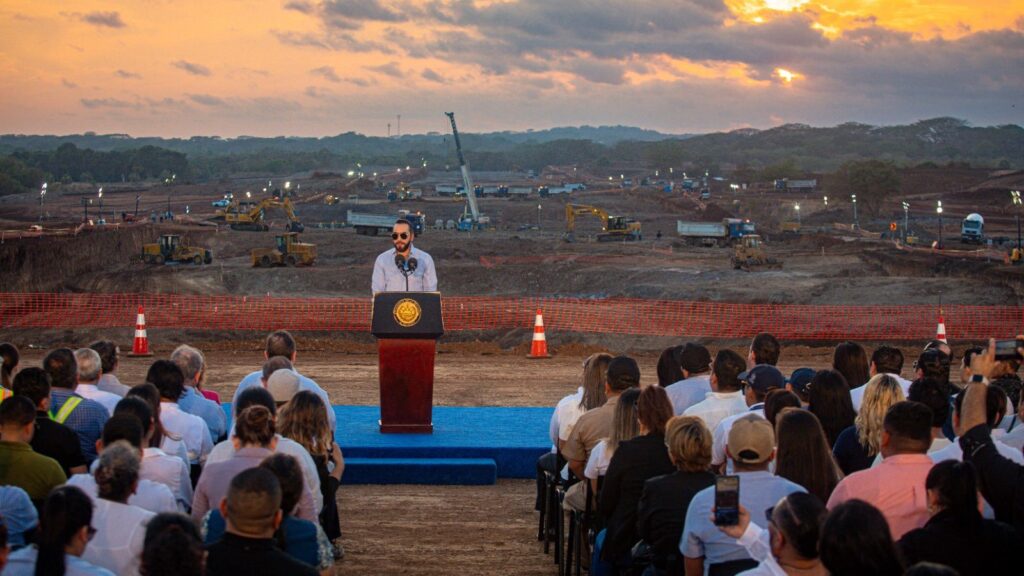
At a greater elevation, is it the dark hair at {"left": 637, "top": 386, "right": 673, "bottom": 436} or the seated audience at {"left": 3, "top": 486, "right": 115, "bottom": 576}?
the dark hair at {"left": 637, "top": 386, "right": 673, "bottom": 436}

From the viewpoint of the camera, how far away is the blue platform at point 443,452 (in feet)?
36.4

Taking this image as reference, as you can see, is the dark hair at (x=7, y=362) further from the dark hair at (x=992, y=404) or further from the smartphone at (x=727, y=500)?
the dark hair at (x=992, y=404)

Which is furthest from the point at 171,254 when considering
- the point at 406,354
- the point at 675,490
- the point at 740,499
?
the point at 740,499

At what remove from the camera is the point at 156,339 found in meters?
31.1

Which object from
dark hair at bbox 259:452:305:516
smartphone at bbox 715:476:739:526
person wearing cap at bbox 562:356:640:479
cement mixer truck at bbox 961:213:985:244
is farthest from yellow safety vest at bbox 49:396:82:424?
cement mixer truck at bbox 961:213:985:244

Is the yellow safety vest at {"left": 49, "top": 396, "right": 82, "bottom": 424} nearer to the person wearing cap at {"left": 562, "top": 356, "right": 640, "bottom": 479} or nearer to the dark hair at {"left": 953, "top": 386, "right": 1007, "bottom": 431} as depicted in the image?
the person wearing cap at {"left": 562, "top": 356, "right": 640, "bottom": 479}

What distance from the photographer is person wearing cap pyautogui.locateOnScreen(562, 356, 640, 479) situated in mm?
7613

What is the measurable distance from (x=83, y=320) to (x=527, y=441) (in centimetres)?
2461

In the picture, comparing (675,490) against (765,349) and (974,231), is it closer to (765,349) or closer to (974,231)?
(765,349)

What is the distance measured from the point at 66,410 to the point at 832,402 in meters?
4.86

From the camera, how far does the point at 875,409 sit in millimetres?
6926

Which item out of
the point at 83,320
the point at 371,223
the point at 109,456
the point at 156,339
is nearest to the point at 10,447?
the point at 109,456

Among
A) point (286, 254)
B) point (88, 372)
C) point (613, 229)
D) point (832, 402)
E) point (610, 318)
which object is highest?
point (832, 402)

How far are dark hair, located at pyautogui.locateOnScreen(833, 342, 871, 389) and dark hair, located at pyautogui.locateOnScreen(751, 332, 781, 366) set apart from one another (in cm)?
45
